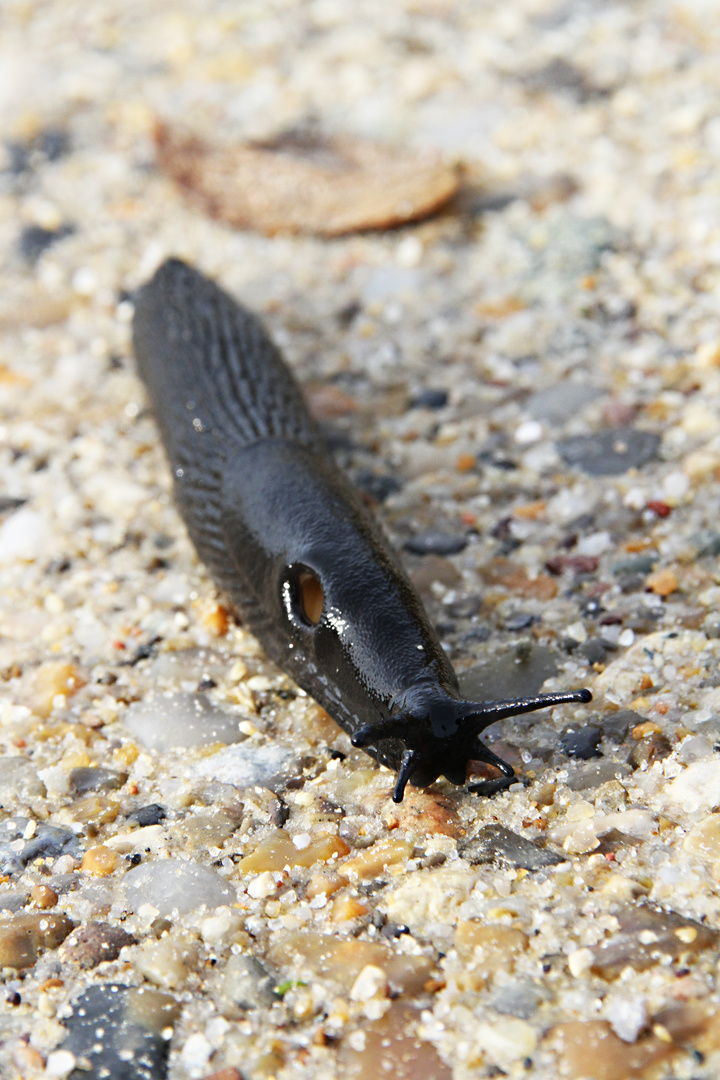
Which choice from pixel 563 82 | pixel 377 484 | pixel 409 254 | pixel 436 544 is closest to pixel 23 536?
pixel 377 484

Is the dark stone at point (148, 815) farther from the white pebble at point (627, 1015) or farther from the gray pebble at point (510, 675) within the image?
the white pebble at point (627, 1015)

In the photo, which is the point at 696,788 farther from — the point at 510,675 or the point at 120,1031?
the point at 120,1031

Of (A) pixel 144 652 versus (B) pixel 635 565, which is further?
(B) pixel 635 565

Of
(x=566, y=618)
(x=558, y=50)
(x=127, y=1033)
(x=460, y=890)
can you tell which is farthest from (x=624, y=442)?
(x=558, y=50)

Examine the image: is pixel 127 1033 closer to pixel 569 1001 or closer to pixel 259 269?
pixel 569 1001

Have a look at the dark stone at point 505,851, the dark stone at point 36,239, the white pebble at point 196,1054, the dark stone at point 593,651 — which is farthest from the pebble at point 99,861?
the dark stone at point 36,239

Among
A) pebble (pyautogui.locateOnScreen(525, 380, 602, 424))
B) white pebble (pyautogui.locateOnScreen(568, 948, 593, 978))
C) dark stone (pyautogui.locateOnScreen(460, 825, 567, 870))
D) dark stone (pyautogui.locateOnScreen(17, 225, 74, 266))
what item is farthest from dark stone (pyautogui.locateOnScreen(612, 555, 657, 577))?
dark stone (pyautogui.locateOnScreen(17, 225, 74, 266))
